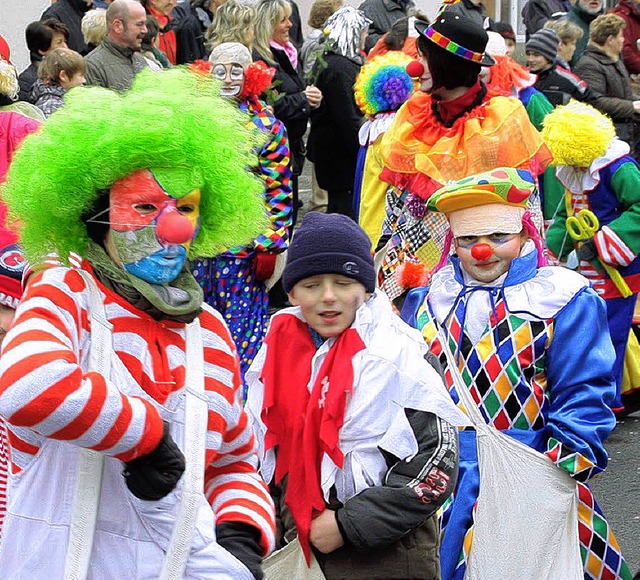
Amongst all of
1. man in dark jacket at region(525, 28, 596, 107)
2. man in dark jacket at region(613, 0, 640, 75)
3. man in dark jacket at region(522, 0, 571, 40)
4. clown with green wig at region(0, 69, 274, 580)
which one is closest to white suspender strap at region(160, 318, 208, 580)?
clown with green wig at region(0, 69, 274, 580)

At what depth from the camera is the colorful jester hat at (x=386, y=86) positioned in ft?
25.7

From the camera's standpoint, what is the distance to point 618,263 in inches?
268

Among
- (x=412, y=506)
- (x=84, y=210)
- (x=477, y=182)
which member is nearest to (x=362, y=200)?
(x=477, y=182)

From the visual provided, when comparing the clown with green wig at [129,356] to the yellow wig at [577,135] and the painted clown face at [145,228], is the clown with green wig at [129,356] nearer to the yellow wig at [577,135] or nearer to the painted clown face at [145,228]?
the painted clown face at [145,228]

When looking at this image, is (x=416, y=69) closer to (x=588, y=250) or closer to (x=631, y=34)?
(x=588, y=250)

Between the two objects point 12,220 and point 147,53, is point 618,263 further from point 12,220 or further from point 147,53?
point 12,220

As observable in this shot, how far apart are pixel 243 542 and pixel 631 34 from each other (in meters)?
12.1

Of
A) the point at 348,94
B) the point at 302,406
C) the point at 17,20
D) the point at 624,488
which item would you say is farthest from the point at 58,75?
the point at 17,20

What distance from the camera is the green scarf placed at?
2.64m

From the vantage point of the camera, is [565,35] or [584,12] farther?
[584,12]

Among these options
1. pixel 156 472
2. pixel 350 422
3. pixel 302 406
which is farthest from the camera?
pixel 302 406

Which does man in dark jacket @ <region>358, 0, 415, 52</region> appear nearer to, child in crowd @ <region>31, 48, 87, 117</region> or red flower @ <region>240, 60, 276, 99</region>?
child in crowd @ <region>31, 48, 87, 117</region>

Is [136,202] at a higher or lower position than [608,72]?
higher

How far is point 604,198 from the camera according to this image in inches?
268
